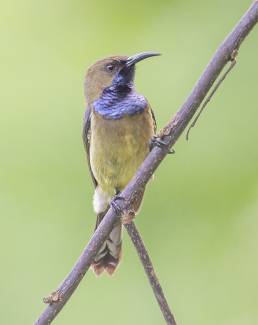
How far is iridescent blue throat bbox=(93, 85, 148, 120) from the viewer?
3770mm

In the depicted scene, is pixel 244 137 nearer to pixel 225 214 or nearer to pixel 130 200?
pixel 225 214

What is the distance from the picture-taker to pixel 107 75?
4.04 metres

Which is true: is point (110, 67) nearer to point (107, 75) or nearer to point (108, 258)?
point (107, 75)

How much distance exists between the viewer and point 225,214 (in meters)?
3.17

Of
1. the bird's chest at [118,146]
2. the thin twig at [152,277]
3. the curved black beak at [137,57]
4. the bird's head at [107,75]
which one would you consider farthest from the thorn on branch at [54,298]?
the bird's head at [107,75]

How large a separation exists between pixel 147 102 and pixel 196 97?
1.52 metres

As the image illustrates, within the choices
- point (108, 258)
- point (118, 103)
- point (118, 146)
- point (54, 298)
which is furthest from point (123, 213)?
point (118, 103)

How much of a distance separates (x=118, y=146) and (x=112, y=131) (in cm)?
9

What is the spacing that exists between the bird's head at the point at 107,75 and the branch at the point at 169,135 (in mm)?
1653

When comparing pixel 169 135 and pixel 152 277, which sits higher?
pixel 169 135

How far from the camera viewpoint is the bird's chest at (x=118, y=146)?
3.74m

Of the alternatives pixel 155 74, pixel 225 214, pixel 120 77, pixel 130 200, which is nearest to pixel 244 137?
pixel 225 214

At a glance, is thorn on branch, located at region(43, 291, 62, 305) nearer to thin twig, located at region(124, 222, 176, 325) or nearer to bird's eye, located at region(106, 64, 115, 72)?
thin twig, located at region(124, 222, 176, 325)

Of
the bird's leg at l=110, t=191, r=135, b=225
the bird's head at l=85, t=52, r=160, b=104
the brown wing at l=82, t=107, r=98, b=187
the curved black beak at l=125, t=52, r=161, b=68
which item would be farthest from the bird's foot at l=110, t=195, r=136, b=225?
the bird's head at l=85, t=52, r=160, b=104
